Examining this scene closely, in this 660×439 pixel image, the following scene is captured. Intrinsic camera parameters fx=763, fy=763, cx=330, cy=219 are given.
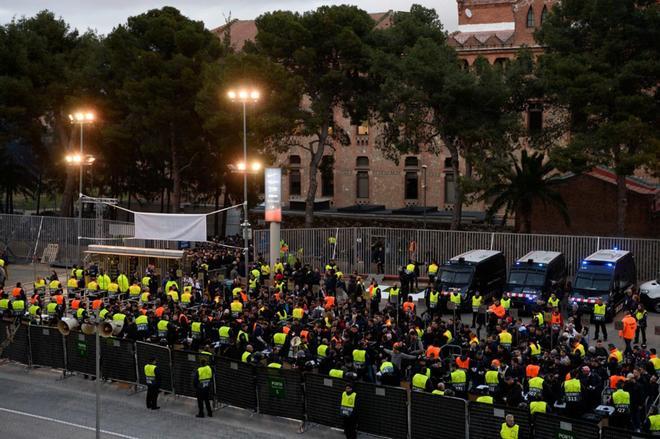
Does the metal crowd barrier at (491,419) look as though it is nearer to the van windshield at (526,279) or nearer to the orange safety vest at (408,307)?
the orange safety vest at (408,307)

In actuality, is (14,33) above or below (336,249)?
above

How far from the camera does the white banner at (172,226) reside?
109 feet

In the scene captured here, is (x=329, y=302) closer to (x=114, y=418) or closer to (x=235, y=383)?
(x=235, y=383)

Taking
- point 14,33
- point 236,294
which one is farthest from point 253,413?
point 14,33

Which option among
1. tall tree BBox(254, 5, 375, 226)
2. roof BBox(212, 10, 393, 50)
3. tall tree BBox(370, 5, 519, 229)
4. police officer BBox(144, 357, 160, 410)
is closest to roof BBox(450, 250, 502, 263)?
tall tree BBox(370, 5, 519, 229)

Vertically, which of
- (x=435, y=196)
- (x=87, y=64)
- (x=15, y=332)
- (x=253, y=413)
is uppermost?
(x=87, y=64)

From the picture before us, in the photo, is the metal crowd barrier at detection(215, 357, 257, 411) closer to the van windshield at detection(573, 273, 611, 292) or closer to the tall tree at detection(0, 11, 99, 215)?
the van windshield at detection(573, 273, 611, 292)

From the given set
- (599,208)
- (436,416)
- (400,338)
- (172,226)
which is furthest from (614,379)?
(599,208)

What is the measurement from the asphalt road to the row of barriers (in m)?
0.38

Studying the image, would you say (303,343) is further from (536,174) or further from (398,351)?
(536,174)

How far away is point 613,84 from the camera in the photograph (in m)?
35.8

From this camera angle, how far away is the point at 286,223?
5900cm

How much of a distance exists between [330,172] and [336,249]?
1037 inches

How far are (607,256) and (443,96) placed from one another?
14.7 metres
